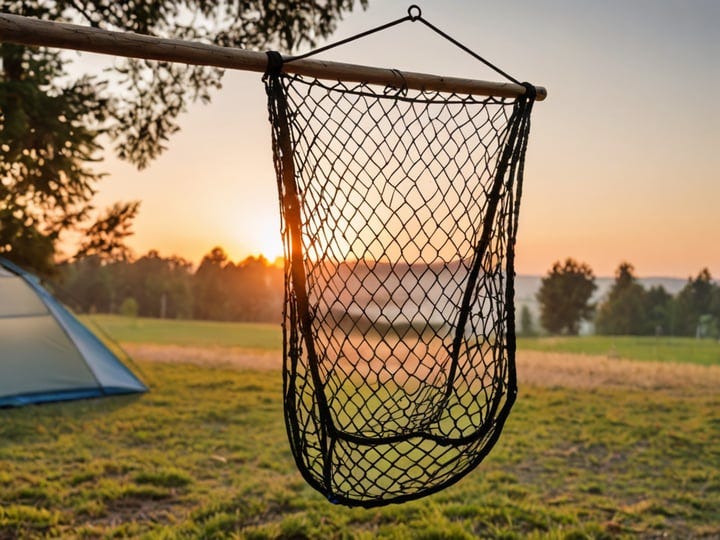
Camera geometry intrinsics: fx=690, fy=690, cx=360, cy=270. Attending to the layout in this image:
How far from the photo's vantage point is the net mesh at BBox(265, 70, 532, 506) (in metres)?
1.77

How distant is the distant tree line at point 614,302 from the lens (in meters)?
38.8

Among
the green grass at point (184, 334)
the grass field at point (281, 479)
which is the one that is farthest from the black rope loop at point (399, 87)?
the green grass at point (184, 334)

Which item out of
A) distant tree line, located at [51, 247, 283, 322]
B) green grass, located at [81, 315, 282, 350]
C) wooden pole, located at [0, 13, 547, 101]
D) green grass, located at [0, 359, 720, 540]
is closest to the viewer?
wooden pole, located at [0, 13, 547, 101]

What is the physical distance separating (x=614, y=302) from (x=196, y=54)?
4195 centimetres

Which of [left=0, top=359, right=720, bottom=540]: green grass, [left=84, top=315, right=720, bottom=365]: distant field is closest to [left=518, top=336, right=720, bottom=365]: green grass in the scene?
[left=84, top=315, right=720, bottom=365]: distant field

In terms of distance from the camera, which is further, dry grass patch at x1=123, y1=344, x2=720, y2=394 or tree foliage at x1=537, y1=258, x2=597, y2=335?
tree foliage at x1=537, y1=258, x2=597, y2=335

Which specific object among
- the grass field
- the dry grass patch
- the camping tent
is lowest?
the grass field

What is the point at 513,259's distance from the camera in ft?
6.58

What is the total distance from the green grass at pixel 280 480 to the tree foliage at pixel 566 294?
34326 millimetres

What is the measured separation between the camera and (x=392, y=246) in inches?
81.7

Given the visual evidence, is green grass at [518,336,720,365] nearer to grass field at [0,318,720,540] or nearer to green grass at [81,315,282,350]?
green grass at [81,315,282,350]

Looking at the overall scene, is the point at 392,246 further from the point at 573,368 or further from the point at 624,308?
the point at 624,308

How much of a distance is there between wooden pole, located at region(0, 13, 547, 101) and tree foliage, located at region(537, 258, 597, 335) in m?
39.7

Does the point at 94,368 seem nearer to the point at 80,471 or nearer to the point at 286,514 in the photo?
the point at 80,471
